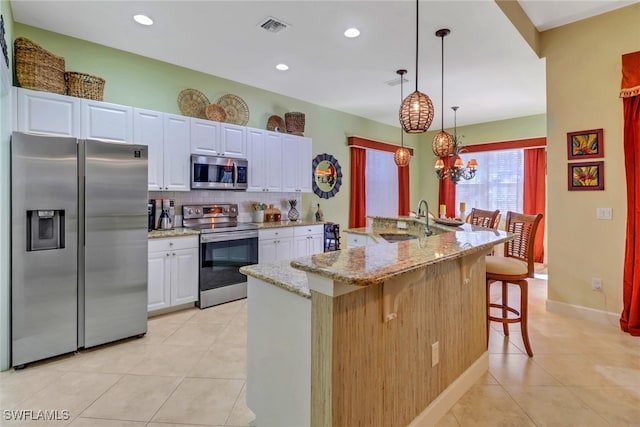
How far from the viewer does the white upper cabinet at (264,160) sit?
14.3 ft

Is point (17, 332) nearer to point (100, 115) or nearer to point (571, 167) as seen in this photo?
point (100, 115)

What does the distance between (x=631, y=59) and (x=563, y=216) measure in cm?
156

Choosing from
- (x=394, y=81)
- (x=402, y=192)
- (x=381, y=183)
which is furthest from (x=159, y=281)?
(x=402, y=192)

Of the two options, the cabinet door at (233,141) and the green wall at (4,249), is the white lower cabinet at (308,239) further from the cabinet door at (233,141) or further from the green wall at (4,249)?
the green wall at (4,249)

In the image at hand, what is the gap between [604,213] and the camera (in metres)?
3.23

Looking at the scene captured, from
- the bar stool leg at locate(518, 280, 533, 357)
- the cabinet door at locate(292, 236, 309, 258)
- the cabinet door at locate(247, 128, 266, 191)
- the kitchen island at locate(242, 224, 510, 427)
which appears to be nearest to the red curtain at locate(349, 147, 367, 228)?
the cabinet door at locate(292, 236, 309, 258)

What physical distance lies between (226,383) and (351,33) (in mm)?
3186

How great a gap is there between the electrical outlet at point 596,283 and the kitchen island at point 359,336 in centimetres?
225

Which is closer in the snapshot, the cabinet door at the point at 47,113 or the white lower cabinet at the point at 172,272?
the cabinet door at the point at 47,113

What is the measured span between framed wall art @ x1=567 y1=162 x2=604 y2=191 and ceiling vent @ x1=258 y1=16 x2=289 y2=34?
10.8ft

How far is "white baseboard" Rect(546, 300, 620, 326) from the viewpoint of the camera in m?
3.19

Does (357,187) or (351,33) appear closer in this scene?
(351,33)

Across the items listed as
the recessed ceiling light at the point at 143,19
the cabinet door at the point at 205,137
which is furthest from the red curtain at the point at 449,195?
the recessed ceiling light at the point at 143,19

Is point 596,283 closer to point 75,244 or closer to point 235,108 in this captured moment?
point 235,108
